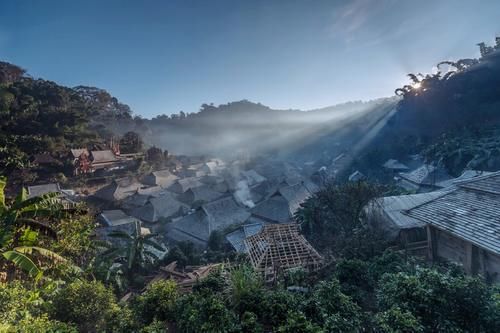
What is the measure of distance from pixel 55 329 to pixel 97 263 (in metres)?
12.4

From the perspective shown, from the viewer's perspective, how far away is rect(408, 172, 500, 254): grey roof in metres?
10.4

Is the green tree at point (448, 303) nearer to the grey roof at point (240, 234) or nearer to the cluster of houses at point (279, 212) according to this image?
the cluster of houses at point (279, 212)

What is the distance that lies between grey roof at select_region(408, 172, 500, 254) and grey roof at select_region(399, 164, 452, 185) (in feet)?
75.2

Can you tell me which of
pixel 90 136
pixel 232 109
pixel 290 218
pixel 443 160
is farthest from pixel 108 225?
pixel 232 109

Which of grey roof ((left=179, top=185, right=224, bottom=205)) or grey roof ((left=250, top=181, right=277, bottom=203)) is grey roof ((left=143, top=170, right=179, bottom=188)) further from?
grey roof ((left=250, top=181, right=277, bottom=203))

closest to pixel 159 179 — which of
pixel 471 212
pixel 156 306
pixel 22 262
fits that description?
pixel 22 262

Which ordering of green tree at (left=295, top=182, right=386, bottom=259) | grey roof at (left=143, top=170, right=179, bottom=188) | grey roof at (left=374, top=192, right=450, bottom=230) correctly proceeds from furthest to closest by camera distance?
grey roof at (left=143, top=170, right=179, bottom=188) < grey roof at (left=374, top=192, right=450, bottom=230) < green tree at (left=295, top=182, right=386, bottom=259)

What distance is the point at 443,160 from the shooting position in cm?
3784

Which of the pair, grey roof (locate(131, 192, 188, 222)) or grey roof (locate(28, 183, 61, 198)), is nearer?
grey roof (locate(28, 183, 61, 198))

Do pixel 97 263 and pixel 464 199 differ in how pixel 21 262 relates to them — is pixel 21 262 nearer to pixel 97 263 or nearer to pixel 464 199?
pixel 97 263

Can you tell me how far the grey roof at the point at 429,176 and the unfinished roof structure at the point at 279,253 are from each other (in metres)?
26.5

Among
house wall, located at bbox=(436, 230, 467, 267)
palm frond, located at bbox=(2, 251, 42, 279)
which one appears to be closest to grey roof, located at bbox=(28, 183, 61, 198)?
palm frond, located at bbox=(2, 251, 42, 279)

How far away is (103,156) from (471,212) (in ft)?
180

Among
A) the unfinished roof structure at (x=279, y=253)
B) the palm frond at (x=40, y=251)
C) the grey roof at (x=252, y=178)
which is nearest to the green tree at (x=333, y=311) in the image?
the unfinished roof structure at (x=279, y=253)
